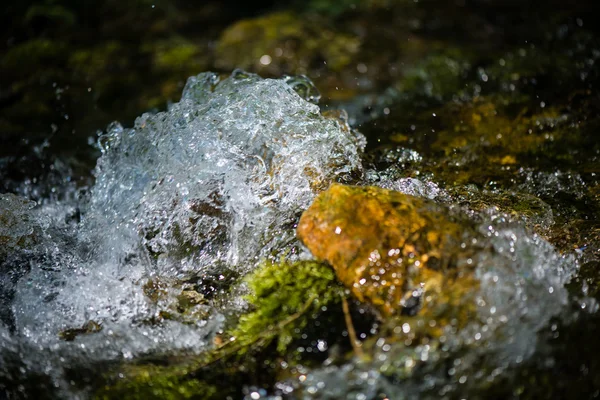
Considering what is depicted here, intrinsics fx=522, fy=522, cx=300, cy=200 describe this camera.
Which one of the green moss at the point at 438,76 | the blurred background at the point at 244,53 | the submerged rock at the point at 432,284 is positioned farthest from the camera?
the green moss at the point at 438,76

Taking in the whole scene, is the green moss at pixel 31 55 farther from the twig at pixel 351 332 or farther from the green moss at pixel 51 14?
the twig at pixel 351 332

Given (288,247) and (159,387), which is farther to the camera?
(288,247)

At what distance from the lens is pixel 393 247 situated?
190cm

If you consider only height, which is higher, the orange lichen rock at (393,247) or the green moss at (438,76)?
the orange lichen rock at (393,247)

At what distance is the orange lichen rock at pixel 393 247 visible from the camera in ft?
5.98

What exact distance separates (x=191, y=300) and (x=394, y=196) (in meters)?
0.95

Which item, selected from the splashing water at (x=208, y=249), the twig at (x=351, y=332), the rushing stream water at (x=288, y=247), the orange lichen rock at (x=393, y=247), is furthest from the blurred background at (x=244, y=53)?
the twig at (x=351, y=332)

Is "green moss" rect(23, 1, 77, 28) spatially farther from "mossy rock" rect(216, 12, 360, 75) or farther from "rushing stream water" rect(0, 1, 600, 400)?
"rushing stream water" rect(0, 1, 600, 400)

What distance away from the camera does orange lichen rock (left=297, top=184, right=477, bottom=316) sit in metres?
1.82

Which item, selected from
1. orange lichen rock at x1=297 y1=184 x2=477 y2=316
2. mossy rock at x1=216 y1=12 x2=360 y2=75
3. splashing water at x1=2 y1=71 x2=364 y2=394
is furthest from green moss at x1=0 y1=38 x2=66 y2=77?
orange lichen rock at x1=297 y1=184 x2=477 y2=316

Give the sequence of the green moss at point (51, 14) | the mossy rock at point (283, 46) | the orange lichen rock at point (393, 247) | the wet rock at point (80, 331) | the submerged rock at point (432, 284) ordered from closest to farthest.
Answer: the submerged rock at point (432, 284) < the orange lichen rock at point (393, 247) < the wet rock at point (80, 331) < the mossy rock at point (283, 46) < the green moss at point (51, 14)

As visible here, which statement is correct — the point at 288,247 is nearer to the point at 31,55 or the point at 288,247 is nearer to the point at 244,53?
the point at 244,53

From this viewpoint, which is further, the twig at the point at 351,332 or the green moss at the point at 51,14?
the green moss at the point at 51,14

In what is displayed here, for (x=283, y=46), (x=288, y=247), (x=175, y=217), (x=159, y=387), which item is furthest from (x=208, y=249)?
(x=283, y=46)
